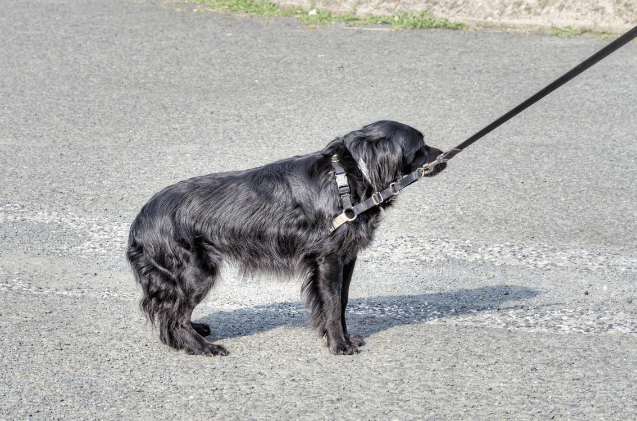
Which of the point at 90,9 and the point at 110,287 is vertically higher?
the point at 90,9

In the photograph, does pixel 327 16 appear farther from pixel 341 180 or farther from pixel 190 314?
pixel 190 314

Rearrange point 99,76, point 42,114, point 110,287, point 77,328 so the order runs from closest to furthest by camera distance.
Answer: point 77,328 → point 110,287 → point 42,114 → point 99,76

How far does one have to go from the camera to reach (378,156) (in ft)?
12.5

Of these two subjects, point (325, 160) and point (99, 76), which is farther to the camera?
point (99, 76)

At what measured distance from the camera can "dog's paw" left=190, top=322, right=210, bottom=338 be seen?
13.5 feet

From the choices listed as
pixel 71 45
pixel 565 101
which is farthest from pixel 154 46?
pixel 565 101

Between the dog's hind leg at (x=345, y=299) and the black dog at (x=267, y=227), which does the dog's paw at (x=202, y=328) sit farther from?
the dog's hind leg at (x=345, y=299)

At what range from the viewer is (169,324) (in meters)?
3.90

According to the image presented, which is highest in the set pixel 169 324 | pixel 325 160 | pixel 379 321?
pixel 325 160

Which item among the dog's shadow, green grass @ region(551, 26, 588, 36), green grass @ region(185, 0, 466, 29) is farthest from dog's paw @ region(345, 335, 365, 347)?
green grass @ region(551, 26, 588, 36)

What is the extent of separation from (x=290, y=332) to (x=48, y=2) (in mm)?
9958

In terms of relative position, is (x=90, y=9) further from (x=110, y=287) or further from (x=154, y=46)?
(x=110, y=287)

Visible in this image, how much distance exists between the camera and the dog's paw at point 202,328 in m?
4.13

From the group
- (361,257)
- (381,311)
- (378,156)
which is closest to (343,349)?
(381,311)
